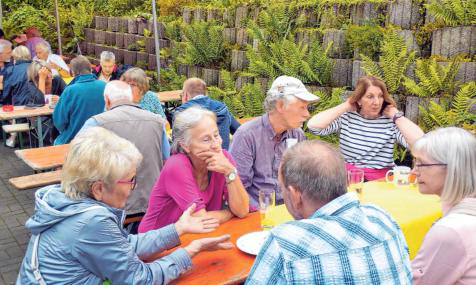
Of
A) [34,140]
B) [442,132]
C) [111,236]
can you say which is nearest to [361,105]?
[442,132]

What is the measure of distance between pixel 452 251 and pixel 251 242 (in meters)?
0.94

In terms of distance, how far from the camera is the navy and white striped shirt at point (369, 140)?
169 inches

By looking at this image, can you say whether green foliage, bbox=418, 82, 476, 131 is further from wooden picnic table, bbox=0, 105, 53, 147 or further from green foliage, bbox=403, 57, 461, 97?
wooden picnic table, bbox=0, 105, 53, 147

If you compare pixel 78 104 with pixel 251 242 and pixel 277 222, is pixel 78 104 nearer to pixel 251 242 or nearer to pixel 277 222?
pixel 277 222

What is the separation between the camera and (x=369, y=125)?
4316 mm

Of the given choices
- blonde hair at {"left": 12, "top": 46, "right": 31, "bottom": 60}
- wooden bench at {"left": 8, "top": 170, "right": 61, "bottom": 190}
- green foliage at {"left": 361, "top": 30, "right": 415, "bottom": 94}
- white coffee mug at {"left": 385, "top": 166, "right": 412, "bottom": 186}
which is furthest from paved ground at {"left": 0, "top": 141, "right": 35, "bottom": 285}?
green foliage at {"left": 361, "top": 30, "right": 415, "bottom": 94}

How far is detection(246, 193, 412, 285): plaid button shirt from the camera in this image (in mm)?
1581

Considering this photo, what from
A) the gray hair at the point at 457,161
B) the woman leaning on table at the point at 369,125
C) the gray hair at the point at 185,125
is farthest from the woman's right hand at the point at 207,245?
the woman leaning on table at the point at 369,125

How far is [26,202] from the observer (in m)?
5.95

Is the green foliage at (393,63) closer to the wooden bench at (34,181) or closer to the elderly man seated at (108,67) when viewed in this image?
the elderly man seated at (108,67)

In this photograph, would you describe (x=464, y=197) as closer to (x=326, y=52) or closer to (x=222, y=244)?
(x=222, y=244)

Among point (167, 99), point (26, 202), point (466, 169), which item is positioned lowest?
point (26, 202)

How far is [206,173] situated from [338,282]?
1543 millimetres

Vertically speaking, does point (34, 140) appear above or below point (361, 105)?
below
